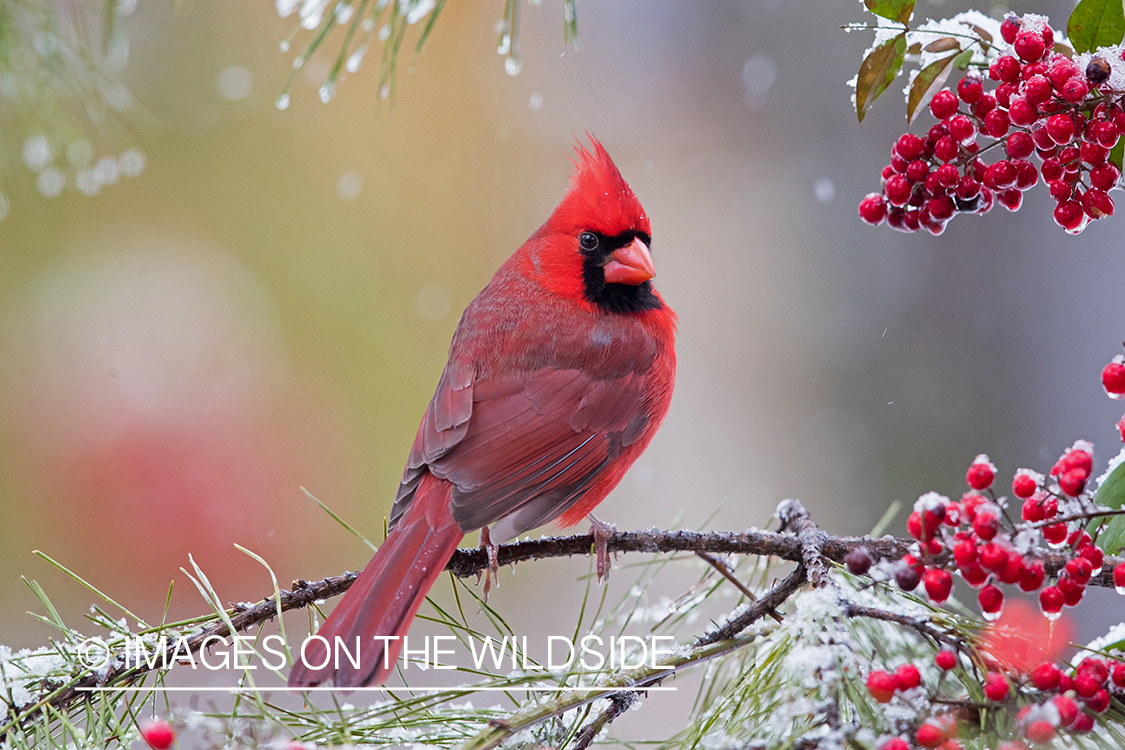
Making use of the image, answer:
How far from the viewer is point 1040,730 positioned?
532 millimetres

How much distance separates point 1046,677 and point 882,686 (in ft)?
0.34

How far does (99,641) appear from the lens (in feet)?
2.71

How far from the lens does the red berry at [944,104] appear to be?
763 mm

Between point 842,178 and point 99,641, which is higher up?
point 842,178

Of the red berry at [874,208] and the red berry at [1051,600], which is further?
the red berry at [874,208]

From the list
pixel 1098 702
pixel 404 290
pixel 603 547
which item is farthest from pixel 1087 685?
pixel 404 290

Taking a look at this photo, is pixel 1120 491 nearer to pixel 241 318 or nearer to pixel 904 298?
pixel 904 298

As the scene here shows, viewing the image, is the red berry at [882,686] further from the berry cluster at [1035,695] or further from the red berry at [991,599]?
the red berry at [991,599]

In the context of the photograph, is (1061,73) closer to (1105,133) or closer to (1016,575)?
(1105,133)

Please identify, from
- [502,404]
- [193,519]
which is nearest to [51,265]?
A: [193,519]

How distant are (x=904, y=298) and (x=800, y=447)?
2.04ft

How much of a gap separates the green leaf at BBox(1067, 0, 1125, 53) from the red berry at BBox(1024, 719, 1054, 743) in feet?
1.57

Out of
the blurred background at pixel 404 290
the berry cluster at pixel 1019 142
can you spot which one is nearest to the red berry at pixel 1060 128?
the berry cluster at pixel 1019 142

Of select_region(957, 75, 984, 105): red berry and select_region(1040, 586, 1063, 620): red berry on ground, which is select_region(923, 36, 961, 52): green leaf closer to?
select_region(957, 75, 984, 105): red berry
